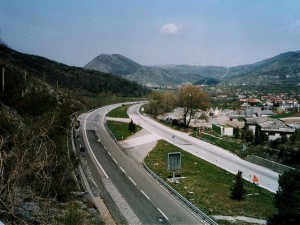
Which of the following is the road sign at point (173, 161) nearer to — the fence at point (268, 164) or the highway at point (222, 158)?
the highway at point (222, 158)

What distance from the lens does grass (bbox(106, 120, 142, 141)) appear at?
58.7 m

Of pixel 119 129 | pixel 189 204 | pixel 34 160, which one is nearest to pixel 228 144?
pixel 119 129

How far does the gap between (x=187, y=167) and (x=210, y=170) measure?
8.03 ft

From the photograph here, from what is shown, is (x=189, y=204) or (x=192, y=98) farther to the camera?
(x=192, y=98)

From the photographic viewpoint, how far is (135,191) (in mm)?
28078

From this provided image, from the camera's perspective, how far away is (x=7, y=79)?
122 feet

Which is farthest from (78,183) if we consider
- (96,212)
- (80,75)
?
(80,75)

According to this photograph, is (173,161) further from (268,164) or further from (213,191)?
(268,164)

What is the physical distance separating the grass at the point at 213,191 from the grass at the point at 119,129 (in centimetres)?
1708

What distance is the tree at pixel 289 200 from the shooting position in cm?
1953

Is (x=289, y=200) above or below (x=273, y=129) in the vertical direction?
below

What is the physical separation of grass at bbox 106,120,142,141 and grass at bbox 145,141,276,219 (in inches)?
673

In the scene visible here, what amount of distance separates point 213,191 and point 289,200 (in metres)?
9.27

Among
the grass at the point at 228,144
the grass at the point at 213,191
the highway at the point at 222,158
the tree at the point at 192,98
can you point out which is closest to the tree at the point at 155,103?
the tree at the point at 192,98
